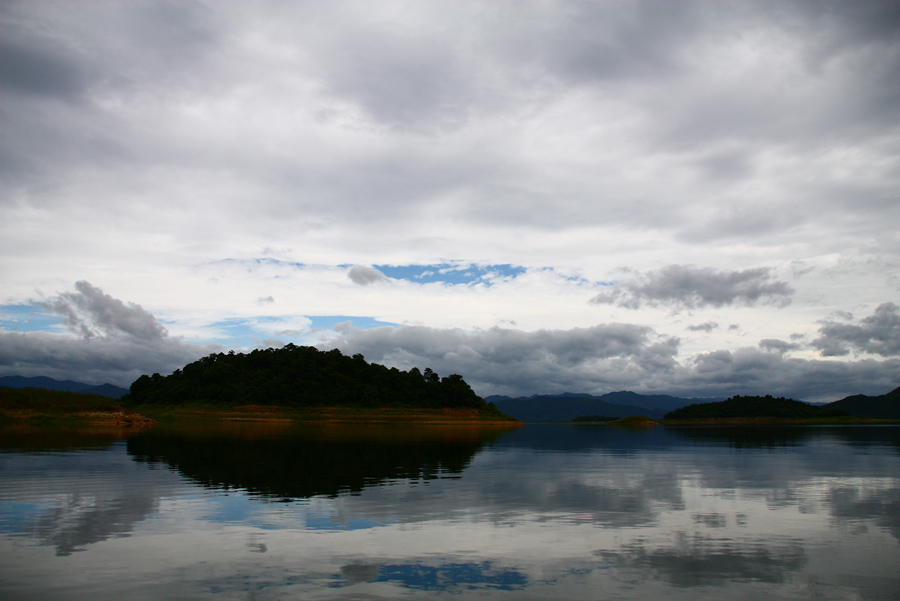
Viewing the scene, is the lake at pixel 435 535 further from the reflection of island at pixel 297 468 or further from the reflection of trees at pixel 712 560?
the reflection of island at pixel 297 468

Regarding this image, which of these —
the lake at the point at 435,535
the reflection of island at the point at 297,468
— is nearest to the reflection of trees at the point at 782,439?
the lake at the point at 435,535

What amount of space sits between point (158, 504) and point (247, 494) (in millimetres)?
4188

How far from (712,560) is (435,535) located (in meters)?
9.24

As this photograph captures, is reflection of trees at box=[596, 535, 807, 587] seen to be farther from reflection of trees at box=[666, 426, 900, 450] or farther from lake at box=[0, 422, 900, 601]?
reflection of trees at box=[666, 426, 900, 450]

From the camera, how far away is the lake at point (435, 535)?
14.5m

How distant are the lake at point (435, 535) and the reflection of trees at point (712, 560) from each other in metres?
0.09

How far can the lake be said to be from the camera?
47.6ft

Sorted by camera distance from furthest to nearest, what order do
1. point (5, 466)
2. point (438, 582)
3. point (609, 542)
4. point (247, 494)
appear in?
point (5, 466)
point (247, 494)
point (609, 542)
point (438, 582)

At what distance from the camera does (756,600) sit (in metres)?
13.6

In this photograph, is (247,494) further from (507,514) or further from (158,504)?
(507,514)

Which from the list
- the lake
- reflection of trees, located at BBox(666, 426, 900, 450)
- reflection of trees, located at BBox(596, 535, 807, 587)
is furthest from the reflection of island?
reflection of trees, located at BBox(666, 426, 900, 450)

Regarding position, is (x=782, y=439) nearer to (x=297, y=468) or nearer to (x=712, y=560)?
(x=297, y=468)

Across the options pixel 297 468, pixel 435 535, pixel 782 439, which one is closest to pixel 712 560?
pixel 435 535

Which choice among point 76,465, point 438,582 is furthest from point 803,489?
point 76,465
